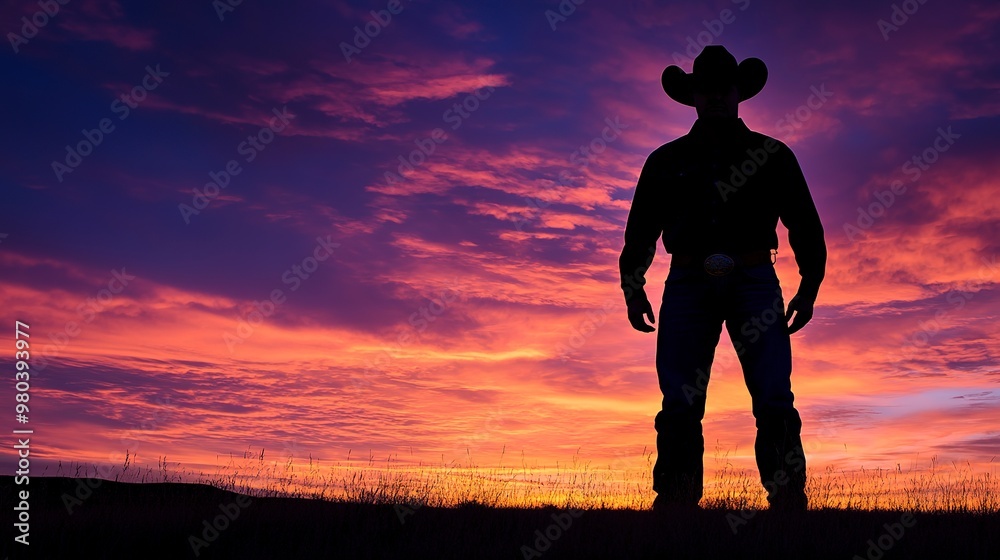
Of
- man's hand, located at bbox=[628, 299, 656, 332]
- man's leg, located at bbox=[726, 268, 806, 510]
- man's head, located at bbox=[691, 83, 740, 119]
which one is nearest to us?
man's leg, located at bbox=[726, 268, 806, 510]

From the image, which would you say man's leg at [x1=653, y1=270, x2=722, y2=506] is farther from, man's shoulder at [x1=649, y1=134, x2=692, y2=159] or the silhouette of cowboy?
man's shoulder at [x1=649, y1=134, x2=692, y2=159]

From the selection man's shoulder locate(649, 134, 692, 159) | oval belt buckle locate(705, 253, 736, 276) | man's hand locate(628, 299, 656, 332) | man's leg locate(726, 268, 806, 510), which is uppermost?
man's shoulder locate(649, 134, 692, 159)

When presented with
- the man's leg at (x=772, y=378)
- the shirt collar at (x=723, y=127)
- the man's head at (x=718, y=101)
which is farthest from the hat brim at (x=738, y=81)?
the man's leg at (x=772, y=378)

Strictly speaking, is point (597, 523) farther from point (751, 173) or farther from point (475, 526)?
point (751, 173)

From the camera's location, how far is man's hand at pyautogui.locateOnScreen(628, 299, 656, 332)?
7.22 metres

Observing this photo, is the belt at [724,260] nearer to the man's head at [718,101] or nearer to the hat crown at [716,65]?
the man's head at [718,101]

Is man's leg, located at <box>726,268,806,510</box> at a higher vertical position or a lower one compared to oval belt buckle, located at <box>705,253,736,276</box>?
lower

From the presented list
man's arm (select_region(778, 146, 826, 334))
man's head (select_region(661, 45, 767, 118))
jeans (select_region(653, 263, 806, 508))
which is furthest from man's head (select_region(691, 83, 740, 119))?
jeans (select_region(653, 263, 806, 508))

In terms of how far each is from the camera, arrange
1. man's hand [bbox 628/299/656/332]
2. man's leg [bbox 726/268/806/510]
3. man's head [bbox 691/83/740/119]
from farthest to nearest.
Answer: man's hand [bbox 628/299/656/332], man's head [bbox 691/83/740/119], man's leg [bbox 726/268/806/510]

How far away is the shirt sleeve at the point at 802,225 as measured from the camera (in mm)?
7000

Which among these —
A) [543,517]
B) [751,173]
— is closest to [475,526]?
[543,517]

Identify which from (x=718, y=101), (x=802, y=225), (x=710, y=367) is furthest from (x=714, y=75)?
(x=710, y=367)

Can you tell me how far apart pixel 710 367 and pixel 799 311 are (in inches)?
32.2

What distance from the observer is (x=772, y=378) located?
6656 millimetres
